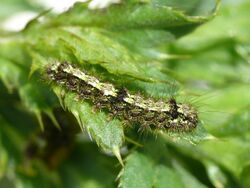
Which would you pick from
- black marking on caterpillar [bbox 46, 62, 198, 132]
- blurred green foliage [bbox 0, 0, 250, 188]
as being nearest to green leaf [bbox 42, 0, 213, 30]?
blurred green foliage [bbox 0, 0, 250, 188]

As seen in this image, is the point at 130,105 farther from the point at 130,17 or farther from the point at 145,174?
the point at 130,17

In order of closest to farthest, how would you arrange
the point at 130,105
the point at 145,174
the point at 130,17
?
the point at 130,105 < the point at 145,174 < the point at 130,17

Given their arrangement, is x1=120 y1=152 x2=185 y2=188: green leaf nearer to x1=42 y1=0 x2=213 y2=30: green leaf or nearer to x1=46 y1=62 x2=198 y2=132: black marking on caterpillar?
x1=46 y1=62 x2=198 y2=132: black marking on caterpillar

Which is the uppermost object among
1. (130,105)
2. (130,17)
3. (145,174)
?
(130,17)

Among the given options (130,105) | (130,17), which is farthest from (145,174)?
(130,17)

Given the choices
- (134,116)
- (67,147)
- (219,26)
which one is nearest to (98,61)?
(134,116)
